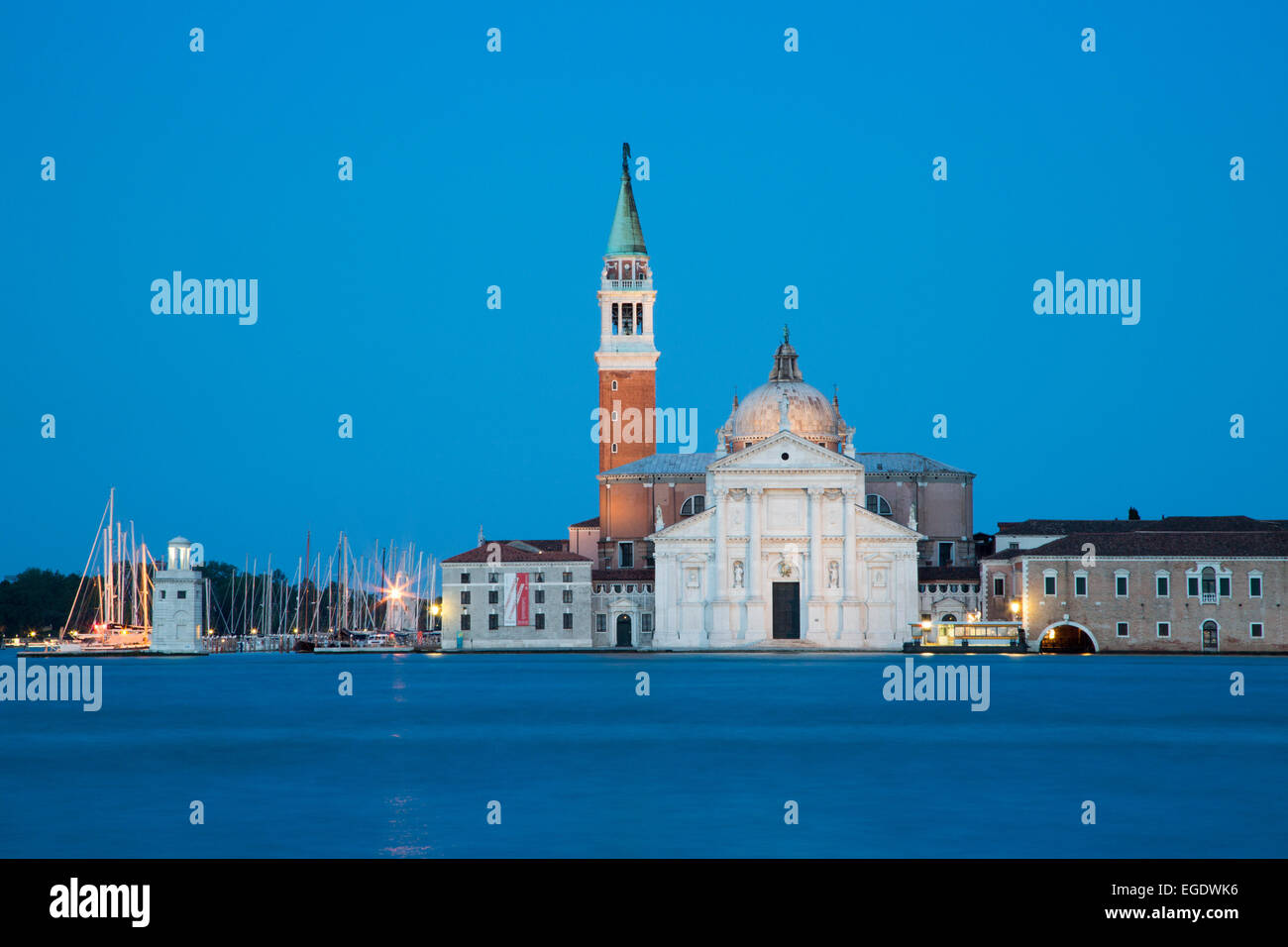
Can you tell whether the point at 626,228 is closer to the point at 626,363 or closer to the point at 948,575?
the point at 626,363

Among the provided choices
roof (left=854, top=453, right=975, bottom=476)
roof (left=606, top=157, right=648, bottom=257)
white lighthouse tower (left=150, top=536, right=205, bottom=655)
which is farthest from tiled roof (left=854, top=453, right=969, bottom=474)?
white lighthouse tower (left=150, top=536, right=205, bottom=655)

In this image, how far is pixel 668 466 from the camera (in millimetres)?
88000

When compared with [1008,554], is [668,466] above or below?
above

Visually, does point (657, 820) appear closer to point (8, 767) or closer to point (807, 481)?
point (8, 767)

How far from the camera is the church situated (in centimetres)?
7806

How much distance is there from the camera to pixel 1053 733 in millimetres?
32969

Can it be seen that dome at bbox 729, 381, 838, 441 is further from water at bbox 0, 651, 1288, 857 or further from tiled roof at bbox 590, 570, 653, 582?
water at bbox 0, 651, 1288, 857

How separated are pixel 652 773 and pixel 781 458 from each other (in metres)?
52.2

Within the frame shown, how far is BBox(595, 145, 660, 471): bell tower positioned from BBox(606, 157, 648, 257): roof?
333 mm

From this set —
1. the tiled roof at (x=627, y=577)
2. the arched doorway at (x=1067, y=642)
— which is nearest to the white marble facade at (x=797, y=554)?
the tiled roof at (x=627, y=577)

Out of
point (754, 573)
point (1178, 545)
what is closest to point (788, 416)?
point (754, 573)

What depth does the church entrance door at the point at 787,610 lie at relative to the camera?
259 feet
